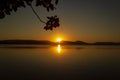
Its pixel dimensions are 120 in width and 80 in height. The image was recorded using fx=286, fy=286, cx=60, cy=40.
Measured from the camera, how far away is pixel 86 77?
2180 centimetres

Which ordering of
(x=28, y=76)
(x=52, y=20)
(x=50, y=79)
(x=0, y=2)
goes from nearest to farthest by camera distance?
(x=0, y=2), (x=52, y=20), (x=50, y=79), (x=28, y=76)

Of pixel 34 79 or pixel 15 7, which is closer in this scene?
pixel 15 7

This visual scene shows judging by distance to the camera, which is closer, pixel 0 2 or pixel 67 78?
pixel 0 2

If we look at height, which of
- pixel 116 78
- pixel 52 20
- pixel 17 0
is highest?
pixel 17 0

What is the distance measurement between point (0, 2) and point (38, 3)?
1.19 feet

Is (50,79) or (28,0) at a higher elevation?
(28,0)

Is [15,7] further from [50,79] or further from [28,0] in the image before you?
[50,79]

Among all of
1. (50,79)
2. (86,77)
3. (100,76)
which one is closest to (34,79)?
(50,79)

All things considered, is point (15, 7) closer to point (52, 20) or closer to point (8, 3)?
point (8, 3)

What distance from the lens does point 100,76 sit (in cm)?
2270

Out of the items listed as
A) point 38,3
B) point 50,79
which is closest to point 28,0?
point 38,3

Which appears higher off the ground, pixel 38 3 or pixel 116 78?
pixel 38 3

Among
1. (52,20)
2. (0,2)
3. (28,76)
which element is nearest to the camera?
(0,2)

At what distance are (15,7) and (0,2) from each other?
16 centimetres
